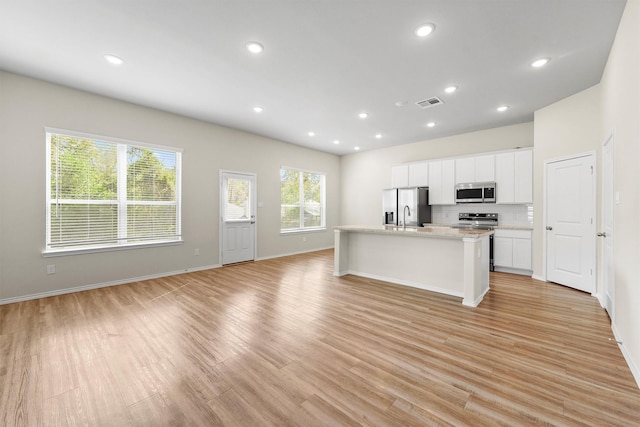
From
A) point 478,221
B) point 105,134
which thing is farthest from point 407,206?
point 105,134

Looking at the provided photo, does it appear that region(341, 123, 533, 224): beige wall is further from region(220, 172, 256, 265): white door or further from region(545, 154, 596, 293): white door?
region(220, 172, 256, 265): white door

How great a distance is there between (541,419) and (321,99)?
4.27 m

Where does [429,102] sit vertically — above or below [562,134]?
above

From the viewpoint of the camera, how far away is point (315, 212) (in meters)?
8.09

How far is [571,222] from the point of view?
4008 mm

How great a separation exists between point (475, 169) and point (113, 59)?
6.33 metres

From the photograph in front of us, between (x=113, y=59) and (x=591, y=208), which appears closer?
(x=113, y=59)

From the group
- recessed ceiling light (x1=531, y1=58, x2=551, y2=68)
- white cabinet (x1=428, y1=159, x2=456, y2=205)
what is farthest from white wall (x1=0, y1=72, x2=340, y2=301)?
recessed ceiling light (x1=531, y1=58, x2=551, y2=68)

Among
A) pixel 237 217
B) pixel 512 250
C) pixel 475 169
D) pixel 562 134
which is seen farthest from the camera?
pixel 237 217

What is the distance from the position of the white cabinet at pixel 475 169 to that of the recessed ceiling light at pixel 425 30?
12.3 feet

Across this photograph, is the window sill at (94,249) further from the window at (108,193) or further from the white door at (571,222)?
the white door at (571,222)

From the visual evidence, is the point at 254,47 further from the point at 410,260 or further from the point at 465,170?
the point at 465,170

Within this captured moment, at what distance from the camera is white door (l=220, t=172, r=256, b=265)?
575 centimetres

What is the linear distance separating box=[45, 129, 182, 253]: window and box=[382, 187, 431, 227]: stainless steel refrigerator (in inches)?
189
